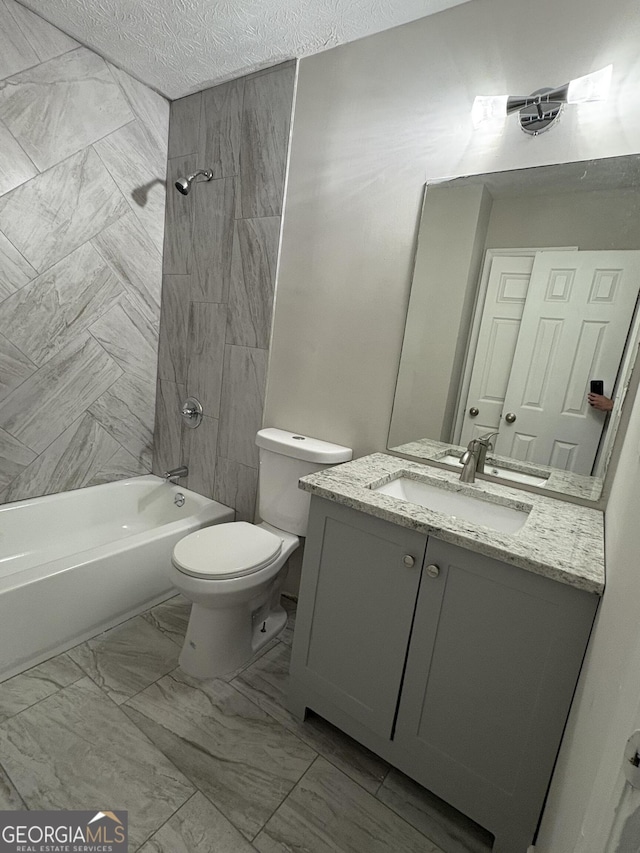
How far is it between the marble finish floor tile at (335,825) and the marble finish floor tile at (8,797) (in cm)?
65

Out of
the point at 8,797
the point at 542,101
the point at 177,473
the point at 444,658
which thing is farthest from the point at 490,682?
the point at 177,473

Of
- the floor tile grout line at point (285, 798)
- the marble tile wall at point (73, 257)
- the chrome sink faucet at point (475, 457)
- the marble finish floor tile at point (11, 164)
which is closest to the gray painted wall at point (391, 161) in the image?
the chrome sink faucet at point (475, 457)

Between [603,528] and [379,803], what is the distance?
3.47ft

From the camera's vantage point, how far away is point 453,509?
59.9 inches

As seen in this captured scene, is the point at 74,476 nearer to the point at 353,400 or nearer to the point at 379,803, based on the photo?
the point at 353,400

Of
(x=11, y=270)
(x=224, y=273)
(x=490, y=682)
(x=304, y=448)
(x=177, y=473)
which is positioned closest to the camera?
(x=490, y=682)

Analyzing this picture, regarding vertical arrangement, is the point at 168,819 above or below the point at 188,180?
below

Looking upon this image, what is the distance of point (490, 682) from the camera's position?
3.66 ft

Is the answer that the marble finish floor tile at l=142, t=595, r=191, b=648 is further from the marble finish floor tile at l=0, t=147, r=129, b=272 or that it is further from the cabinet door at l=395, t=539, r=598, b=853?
the marble finish floor tile at l=0, t=147, r=129, b=272

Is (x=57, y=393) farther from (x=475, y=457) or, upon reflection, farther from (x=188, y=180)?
(x=475, y=457)

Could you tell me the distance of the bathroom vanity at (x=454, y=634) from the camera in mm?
1034

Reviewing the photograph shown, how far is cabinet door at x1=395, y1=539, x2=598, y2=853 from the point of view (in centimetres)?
102

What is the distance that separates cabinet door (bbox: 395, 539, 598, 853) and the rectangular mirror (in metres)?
0.57

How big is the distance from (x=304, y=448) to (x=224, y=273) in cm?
107
